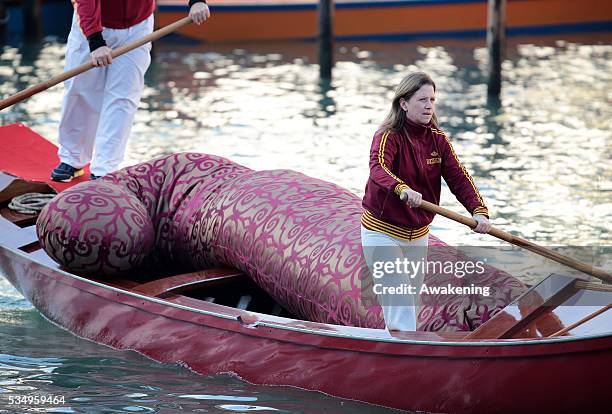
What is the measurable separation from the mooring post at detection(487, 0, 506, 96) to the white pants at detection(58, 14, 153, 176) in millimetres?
4157

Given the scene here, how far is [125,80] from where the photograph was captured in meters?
5.87

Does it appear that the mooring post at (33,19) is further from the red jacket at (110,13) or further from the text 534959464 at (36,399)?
the text 534959464 at (36,399)

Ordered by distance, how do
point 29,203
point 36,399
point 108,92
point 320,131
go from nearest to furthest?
point 36,399 < point 29,203 < point 108,92 < point 320,131

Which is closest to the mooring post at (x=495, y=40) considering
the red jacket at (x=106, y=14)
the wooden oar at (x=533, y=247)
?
the red jacket at (x=106, y=14)

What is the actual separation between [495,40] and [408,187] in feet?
19.6

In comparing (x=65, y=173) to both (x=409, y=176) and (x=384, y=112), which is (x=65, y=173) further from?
(x=384, y=112)

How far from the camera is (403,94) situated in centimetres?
391

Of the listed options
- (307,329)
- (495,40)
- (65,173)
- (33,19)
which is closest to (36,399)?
(307,329)

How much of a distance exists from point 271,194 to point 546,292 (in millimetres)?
1179

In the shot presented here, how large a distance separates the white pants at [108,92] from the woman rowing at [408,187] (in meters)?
2.12

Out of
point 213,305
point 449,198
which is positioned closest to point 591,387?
point 213,305

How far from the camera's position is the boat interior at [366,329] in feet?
12.0

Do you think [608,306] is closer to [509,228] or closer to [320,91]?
[509,228]

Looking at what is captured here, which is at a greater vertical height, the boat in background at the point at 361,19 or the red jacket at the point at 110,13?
the red jacket at the point at 110,13
